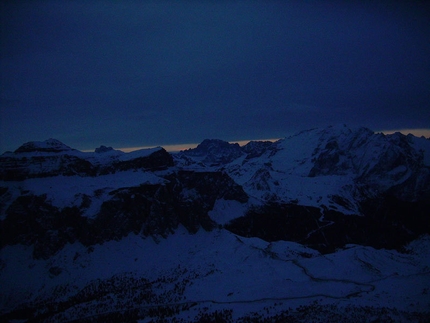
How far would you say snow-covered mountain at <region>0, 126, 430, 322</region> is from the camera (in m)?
89.3

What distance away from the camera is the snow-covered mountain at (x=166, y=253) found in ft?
293

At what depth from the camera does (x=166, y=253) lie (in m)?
135

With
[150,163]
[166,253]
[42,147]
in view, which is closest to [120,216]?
[166,253]

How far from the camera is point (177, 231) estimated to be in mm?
150000

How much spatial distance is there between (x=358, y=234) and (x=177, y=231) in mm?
105341

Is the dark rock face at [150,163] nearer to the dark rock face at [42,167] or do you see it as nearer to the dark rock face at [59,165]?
the dark rock face at [59,165]

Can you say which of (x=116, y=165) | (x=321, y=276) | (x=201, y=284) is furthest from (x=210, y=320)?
(x=116, y=165)

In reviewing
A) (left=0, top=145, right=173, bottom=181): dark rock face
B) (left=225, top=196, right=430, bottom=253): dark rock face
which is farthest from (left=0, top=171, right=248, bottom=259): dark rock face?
(left=225, top=196, right=430, bottom=253): dark rock face

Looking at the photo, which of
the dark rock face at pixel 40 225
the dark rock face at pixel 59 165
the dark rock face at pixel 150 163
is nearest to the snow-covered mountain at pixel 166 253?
the dark rock face at pixel 40 225

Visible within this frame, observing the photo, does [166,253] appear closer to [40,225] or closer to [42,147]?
[40,225]

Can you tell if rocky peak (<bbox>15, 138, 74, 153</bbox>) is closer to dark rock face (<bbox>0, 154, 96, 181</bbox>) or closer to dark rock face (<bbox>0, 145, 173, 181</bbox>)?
dark rock face (<bbox>0, 145, 173, 181</bbox>)

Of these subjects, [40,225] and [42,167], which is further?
[42,167]

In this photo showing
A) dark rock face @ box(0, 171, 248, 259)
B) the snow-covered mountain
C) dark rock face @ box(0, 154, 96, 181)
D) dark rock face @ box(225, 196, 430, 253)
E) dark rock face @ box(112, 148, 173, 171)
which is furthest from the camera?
dark rock face @ box(225, 196, 430, 253)

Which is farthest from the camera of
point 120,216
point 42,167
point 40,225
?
point 42,167
